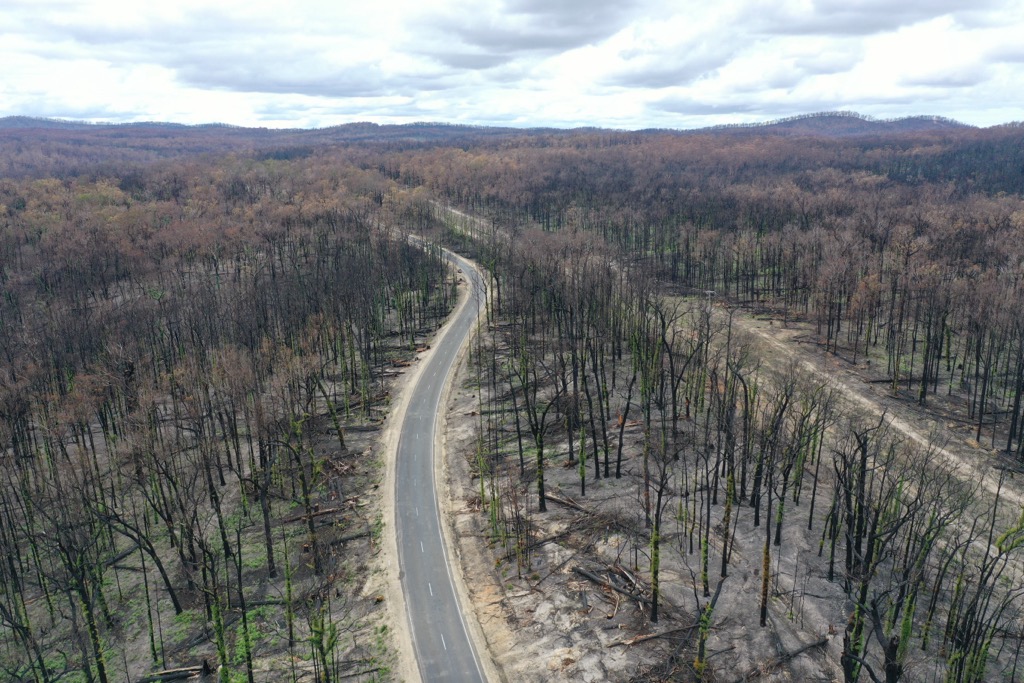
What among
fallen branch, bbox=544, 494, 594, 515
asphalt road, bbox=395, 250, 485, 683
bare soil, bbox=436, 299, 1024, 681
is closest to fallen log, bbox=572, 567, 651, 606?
bare soil, bbox=436, 299, 1024, 681

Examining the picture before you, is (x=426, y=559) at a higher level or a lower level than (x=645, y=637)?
lower

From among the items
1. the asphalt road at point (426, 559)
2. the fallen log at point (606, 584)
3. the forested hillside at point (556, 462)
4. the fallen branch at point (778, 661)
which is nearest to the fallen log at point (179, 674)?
the forested hillside at point (556, 462)

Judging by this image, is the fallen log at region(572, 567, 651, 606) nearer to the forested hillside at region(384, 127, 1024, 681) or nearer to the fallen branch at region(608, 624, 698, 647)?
the forested hillside at region(384, 127, 1024, 681)

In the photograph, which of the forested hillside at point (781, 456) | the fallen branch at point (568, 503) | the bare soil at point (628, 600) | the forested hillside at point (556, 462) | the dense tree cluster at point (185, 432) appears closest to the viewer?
the bare soil at point (628, 600)

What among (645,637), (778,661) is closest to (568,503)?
(645,637)

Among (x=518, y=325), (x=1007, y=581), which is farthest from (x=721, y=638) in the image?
(x=518, y=325)

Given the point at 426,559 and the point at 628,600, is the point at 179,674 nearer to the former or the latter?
the point at 426,559

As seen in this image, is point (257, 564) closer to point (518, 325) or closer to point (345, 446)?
point (345, 446)

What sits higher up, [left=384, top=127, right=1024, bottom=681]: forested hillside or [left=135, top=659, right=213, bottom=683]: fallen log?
[left=384, top=127, right=1024, bottom=681]: forested hillside

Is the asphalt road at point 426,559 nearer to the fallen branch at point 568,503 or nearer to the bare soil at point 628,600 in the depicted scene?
the bare soil at point 628,600
